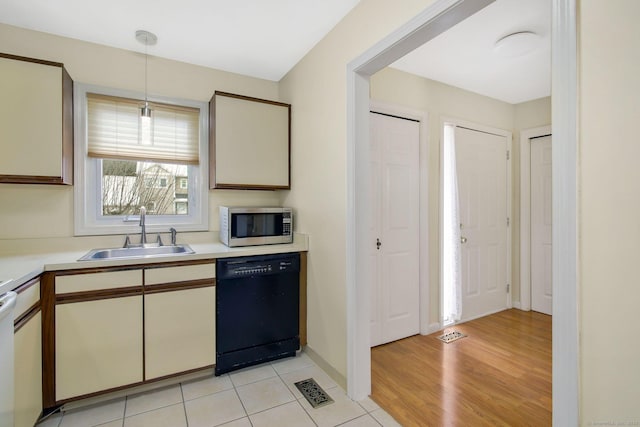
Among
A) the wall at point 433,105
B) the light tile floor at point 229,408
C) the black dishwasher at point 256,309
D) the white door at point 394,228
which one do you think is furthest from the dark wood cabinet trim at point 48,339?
the wall at point 433,105

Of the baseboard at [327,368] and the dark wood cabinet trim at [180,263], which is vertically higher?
the dark wood cabinet trim at [180,263]

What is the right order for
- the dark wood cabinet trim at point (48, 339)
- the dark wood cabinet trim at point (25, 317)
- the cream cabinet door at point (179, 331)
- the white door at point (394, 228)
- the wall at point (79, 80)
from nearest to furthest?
the dark wood cabinet trim at point (25, 317) → the dark wood cabinet trim at point (48, 339) → the cream cabinet door at point (179, 331) → the wall at point (79, 80) → the white door at point (394, 228)

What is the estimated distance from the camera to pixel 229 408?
1.91 metres

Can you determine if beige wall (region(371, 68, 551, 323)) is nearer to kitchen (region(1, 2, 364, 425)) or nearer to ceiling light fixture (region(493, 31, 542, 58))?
ceiling light fixture (region(493, 31, 542, 58))

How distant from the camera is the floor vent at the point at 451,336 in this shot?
288 centimetres

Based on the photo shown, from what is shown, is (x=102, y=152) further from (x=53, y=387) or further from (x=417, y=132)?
(x=417, y=132)

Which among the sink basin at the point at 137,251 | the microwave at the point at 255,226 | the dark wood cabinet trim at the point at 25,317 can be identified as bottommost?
the dark wood cabinet trim at the point at 25,317

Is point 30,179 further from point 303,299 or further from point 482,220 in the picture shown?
point 482,220

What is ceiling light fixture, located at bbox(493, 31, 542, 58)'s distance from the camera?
→ 2230 mm

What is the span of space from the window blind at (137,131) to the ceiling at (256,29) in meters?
0.45

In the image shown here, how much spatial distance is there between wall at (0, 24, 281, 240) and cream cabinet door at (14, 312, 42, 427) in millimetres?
875

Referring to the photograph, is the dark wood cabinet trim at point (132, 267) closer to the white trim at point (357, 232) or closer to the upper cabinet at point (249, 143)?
the upper cabinet at point (249, 143)

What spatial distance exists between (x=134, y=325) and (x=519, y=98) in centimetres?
438

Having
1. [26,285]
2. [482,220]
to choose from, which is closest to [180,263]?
[26,285]
